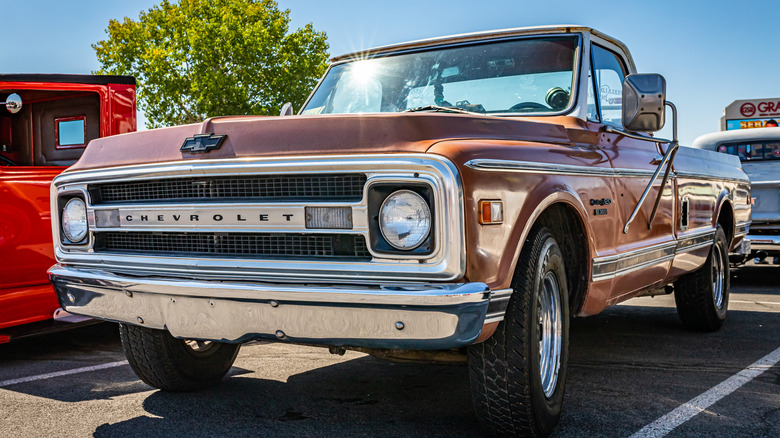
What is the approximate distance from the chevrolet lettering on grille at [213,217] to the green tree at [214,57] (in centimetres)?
2894

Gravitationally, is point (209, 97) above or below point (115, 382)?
above

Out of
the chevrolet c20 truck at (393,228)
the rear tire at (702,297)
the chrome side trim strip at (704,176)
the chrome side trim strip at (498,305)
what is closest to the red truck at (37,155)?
the chevrolet c20 truck at (393,228)

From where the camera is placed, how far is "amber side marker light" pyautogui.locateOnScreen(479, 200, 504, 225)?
2.94 metres

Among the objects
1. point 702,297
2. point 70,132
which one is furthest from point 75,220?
point 702,297

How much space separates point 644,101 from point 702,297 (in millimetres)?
2378

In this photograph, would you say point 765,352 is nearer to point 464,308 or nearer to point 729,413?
point 729,413

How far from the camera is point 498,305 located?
2979 millimetres

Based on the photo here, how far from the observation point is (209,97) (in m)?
31.7

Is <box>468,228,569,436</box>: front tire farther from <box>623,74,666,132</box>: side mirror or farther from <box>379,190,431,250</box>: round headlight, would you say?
<box>623,74,666,132</box>: side mirror

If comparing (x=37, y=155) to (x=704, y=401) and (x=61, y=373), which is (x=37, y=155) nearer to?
(x=61, y=373)

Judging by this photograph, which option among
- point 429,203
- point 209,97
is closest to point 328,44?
point 209,97

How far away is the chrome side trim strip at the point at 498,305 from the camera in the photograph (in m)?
2.91

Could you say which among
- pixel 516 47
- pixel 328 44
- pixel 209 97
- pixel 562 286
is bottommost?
pixel 562 286

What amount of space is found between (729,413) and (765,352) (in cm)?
177
